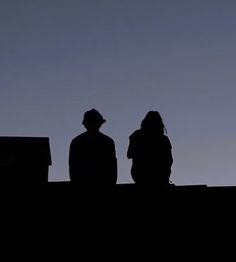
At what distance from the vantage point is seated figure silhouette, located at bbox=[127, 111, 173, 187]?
5934 mm

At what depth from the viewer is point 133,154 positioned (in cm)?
629

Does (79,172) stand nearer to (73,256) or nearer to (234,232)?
(73,256)

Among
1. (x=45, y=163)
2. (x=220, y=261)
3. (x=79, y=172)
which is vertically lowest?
(x=220, y=261)

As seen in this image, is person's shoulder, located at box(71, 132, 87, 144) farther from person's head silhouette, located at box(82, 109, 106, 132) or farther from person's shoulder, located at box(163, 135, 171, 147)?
person's shoulder, located at box(163, 135, 171, 147)

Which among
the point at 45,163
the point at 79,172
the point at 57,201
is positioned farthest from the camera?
the point at 45,163

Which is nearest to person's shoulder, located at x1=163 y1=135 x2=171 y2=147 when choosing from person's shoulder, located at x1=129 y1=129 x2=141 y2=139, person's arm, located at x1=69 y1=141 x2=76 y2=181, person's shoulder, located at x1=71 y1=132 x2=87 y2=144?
person's shoulder, located at x1=129 y1=129 x2=141 y2=139

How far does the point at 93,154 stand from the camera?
6273 millimetres

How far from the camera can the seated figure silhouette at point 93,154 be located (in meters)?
6.01

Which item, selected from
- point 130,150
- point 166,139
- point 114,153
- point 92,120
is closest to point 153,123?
point 166,139

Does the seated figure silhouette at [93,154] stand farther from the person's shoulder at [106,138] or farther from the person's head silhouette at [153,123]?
the person's head silhouette at [153,123]

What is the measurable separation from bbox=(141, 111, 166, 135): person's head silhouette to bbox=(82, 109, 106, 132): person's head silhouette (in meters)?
0.67

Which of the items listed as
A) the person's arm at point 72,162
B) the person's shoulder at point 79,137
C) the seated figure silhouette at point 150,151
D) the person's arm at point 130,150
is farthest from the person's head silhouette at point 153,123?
the person's arm at point 72,162

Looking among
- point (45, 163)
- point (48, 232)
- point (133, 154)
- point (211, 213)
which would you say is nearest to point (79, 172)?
point (133, 154)

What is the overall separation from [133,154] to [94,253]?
6.05 ft
